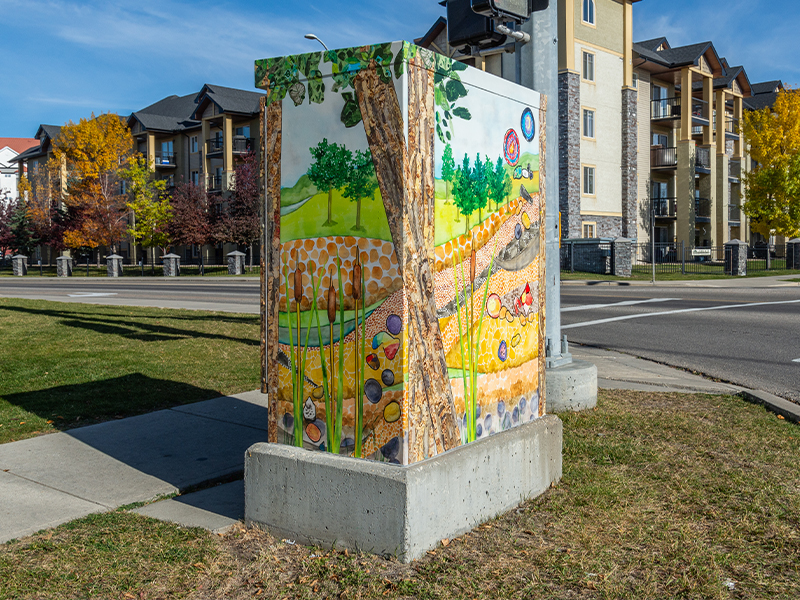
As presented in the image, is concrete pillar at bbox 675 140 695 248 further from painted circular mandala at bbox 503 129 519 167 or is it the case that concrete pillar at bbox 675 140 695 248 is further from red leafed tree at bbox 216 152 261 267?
painted circular mandala at bbox 503 129 519 167

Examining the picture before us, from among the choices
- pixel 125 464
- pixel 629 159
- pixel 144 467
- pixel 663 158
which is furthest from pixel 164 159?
pixel 144 467

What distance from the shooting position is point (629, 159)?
3928 cm

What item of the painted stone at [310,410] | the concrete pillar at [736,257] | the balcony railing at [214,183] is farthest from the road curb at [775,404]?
the balcony railing at [214,183]

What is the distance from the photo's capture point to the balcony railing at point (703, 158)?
45453mm

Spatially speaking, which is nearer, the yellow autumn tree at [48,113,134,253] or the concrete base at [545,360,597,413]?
the concrete base at [545,360,597,413]

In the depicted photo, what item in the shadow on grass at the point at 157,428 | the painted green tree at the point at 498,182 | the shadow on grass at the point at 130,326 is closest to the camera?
the painted green tree at the point at 498,182

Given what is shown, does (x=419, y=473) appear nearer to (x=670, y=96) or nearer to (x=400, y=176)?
(x=400, y=176)

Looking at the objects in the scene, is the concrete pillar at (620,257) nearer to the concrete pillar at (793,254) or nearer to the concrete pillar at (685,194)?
the concrete pillar at (793,254)

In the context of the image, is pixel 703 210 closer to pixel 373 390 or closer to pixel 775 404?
pixel 775 404

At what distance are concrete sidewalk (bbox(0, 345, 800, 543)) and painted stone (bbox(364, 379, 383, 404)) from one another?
1096 millimetres

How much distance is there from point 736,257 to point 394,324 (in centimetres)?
3087

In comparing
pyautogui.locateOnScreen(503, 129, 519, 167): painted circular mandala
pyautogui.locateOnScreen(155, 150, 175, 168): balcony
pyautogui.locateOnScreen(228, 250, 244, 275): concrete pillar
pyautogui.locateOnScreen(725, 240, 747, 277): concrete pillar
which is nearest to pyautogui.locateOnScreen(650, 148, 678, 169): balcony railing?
pyautogui.locateOnScreen(725, 240, 747, 277): concrete pillar

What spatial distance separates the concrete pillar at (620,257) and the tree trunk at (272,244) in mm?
29276

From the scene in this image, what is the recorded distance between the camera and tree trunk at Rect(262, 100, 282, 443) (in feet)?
12.3
